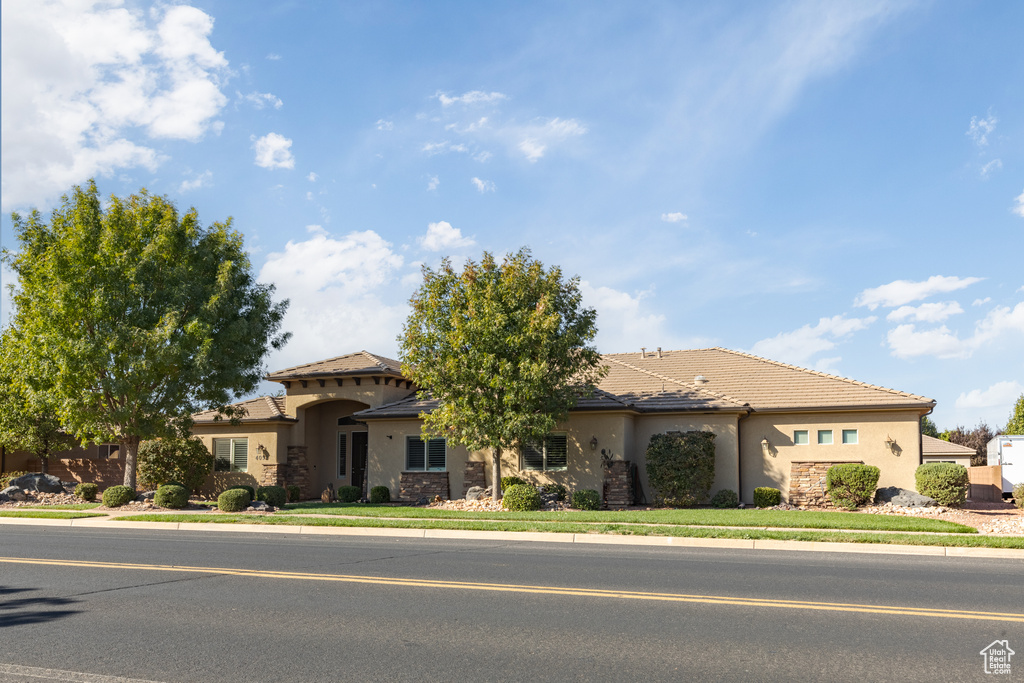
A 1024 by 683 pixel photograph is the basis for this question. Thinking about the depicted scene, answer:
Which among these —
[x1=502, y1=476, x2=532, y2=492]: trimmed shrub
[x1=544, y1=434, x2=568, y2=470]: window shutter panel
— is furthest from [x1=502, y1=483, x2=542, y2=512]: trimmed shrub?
[x1=544, y1=434, x2=568, y2=470]: window shutter panel

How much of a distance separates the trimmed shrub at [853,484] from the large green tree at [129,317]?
18429 millimetres

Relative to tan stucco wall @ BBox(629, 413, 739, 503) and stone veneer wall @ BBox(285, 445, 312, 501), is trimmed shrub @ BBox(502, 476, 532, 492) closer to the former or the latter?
tan stucco wall @ BBox(629, 413, 739, 503)

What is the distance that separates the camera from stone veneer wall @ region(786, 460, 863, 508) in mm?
23328

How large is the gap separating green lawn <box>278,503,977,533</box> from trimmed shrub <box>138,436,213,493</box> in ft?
28.0

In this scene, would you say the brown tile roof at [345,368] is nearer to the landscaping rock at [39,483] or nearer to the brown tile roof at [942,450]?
the landscaping rock at [39,483]

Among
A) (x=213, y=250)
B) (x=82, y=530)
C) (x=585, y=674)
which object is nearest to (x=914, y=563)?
(x=585, y=674)

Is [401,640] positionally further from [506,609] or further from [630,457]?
[630,457]

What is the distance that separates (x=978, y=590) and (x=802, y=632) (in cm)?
364

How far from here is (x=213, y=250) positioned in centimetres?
2520

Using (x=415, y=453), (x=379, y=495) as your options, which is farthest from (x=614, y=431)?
(x=379, y=495)

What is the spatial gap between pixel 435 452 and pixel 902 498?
14338 millimetres

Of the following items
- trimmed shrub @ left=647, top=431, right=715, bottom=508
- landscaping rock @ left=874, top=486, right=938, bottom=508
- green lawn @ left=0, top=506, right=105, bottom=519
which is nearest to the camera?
green lawn @ left=0, top=506, right=105, bottom=519

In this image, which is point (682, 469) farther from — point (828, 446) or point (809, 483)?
point (828, 446)

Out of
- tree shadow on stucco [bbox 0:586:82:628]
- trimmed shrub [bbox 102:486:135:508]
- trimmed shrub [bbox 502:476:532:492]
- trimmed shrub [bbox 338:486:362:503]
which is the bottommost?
trimmed shrub [bbox 338:486:362:503]
